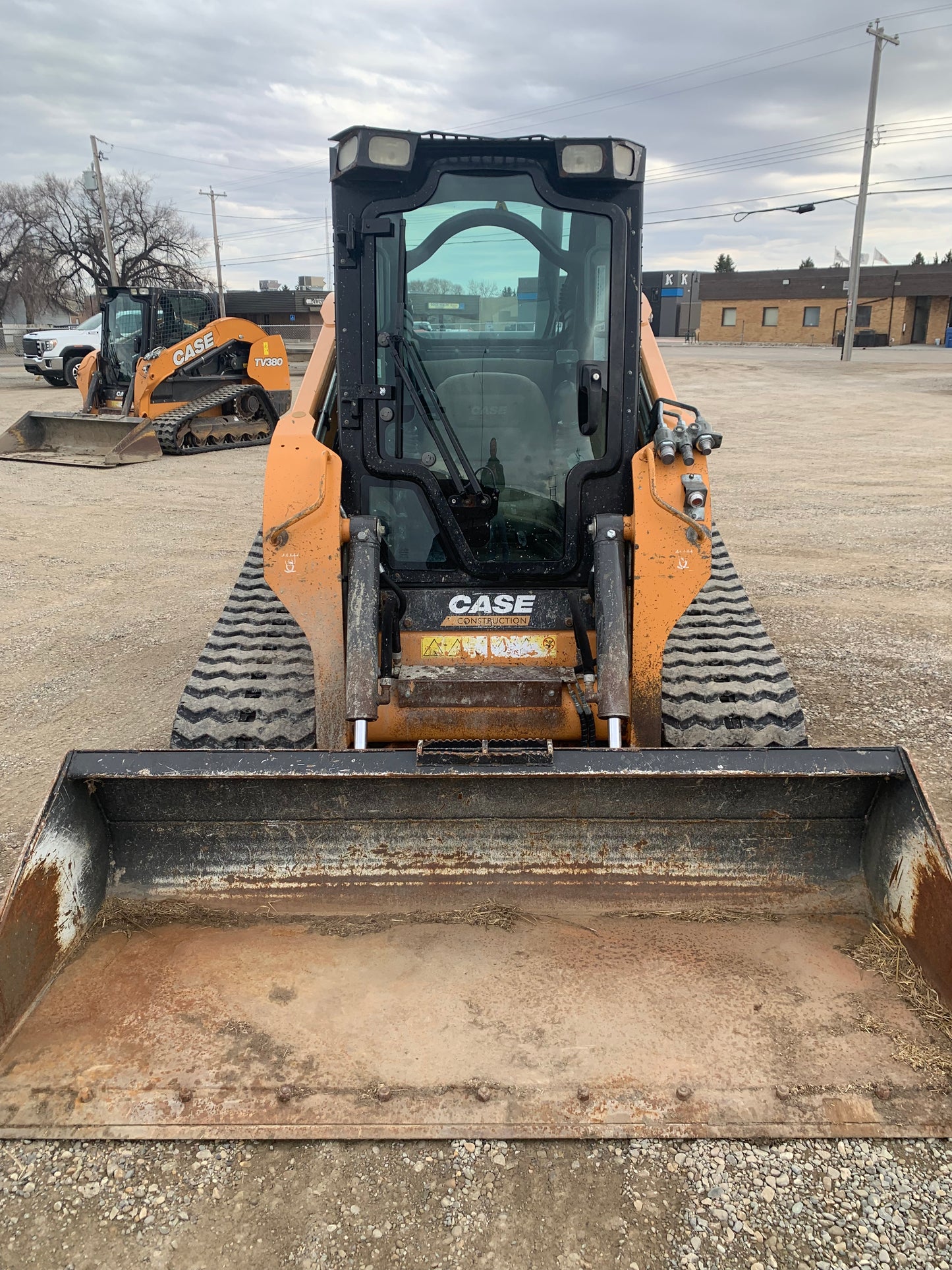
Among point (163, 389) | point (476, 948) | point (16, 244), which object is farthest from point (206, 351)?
point (16, 244)

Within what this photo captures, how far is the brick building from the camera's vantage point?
1887 inches

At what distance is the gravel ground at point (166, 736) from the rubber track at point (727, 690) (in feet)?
3.35

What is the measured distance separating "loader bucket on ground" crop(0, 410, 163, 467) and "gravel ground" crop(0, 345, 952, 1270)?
808 millimetres

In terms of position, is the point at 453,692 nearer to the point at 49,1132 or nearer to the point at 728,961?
the point at 728,961

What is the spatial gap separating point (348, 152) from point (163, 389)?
491 inches

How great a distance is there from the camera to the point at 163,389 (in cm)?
1474

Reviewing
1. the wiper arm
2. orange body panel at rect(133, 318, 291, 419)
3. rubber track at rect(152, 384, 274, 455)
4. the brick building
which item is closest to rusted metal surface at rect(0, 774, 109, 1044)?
the wiper arm

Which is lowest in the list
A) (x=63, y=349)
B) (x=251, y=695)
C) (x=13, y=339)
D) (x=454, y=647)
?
(x=251, y=695)

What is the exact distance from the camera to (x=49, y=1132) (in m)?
2.31

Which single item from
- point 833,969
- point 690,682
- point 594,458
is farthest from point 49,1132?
point 594,458

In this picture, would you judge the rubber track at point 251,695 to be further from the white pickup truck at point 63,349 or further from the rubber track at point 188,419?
the white pickup truck at point 63,349

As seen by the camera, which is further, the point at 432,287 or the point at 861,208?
the point at 861,208

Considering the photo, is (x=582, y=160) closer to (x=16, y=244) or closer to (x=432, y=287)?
(x=432, y=287)

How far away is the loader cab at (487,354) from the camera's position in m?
3.48
